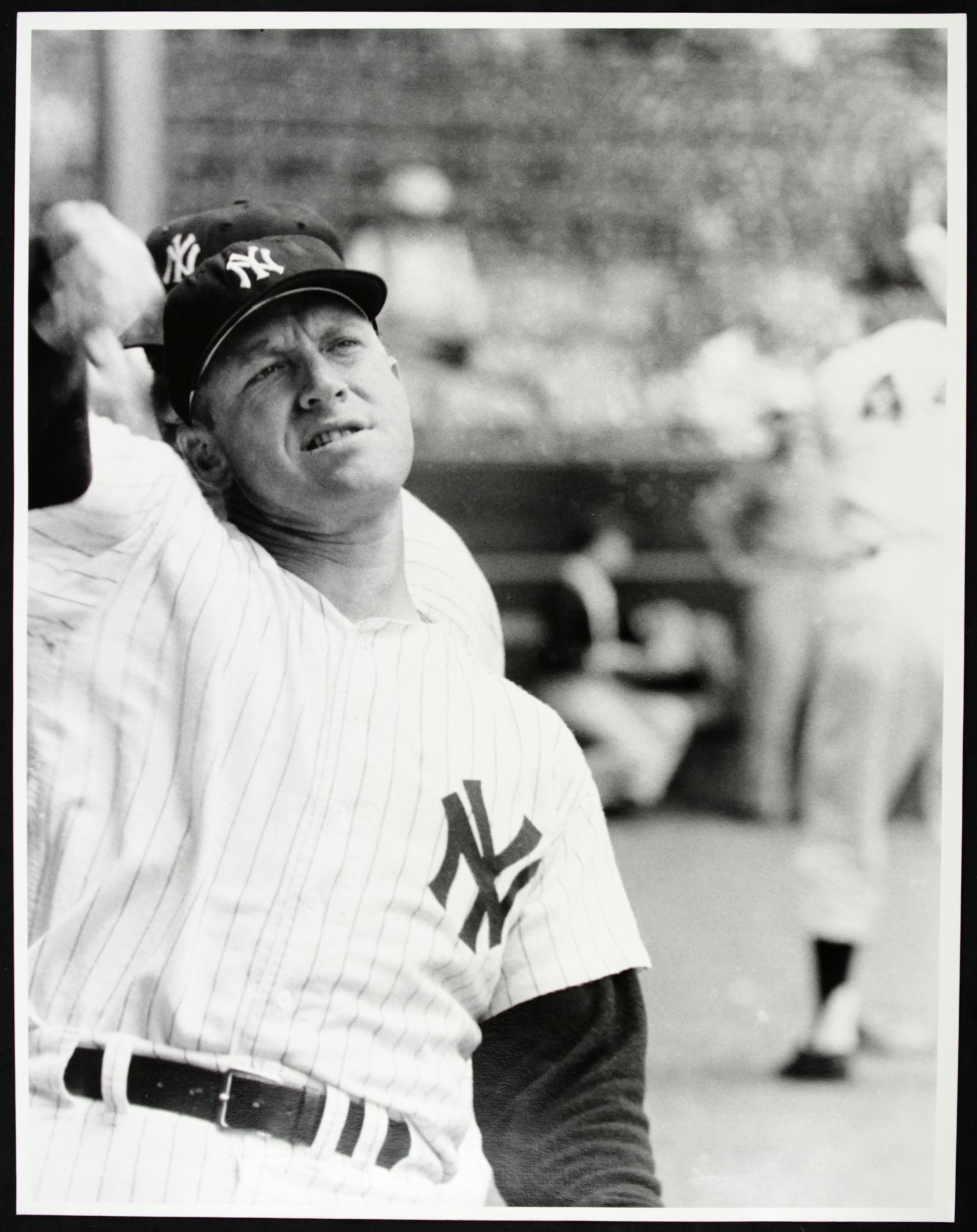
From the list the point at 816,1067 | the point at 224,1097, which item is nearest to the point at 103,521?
the point at 224,1097

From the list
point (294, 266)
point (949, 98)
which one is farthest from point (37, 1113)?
point (949, 98)

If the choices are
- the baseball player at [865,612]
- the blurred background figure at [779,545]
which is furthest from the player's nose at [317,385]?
the baseball player at [865,612]

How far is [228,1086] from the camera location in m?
2.01

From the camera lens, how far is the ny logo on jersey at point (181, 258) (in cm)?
212

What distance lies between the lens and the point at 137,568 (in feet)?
6.76

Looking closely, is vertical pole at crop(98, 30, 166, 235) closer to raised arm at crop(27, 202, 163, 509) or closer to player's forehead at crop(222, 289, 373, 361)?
raised arm at crop(27, 202, 163, 509)

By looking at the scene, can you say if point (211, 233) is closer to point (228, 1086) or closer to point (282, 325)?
point (282, 325)

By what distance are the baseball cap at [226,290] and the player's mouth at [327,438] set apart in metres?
0.22

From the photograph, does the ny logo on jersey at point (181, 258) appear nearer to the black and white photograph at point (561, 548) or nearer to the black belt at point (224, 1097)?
the black and white photograph at point (561, 548)

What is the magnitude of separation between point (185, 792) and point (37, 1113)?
0.62m

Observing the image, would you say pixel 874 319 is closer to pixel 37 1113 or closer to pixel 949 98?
pixel 949 98

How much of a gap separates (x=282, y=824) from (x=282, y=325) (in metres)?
0.84

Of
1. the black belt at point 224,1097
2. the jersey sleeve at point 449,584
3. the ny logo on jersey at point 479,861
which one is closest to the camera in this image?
the black belt at point 224,1097

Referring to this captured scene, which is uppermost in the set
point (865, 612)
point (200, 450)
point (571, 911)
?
point (200, 450)
